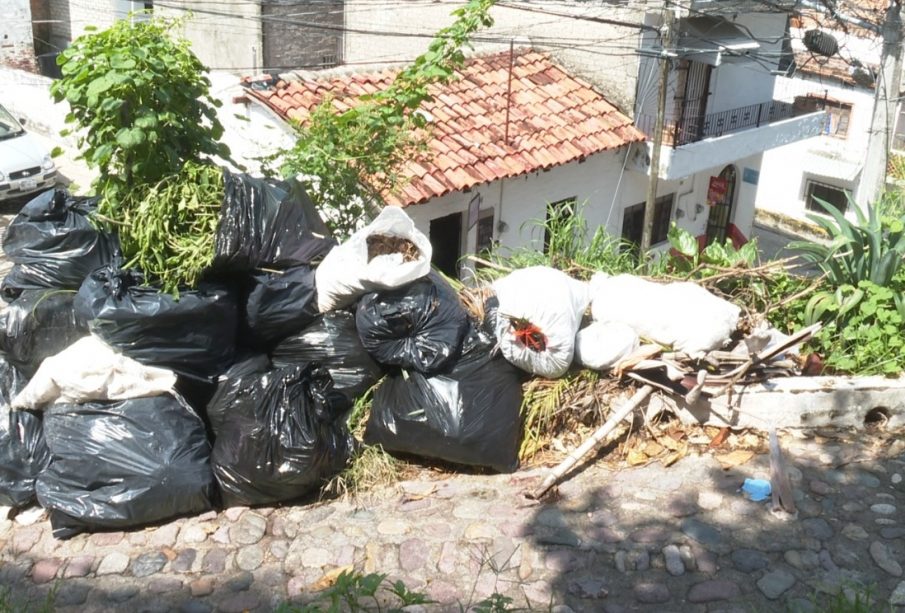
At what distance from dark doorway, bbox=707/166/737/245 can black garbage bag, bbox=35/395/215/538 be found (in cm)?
1086

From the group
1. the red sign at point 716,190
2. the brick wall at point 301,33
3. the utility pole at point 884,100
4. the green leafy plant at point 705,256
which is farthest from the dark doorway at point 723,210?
the green leafy plant at point 705,256

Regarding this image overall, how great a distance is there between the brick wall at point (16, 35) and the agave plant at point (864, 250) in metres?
14.5

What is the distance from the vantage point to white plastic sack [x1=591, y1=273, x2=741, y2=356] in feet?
15.1

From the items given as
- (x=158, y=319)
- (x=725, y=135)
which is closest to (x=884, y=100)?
(x=725, y=135)

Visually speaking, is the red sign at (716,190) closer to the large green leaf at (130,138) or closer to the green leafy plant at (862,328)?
the green leafy plant at (862,328)

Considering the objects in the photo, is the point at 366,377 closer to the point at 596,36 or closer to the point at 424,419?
the point at 424,419

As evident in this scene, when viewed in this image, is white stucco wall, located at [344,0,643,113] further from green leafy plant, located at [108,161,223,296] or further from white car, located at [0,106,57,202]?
green leafy plant, located at [108,161,223,296]

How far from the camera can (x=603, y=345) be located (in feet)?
15.1

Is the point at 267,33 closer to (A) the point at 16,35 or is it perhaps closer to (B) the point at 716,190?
(A) the point at 16,35

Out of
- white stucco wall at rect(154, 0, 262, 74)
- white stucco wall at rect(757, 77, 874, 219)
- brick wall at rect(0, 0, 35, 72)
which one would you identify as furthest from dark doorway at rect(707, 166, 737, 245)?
brick wall at rect(0, 0, 35, 72)

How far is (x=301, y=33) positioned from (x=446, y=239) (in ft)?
19.5

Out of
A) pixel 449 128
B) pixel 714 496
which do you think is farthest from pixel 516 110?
pixel 714 496

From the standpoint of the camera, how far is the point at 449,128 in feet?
28.9

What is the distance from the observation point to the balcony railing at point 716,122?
10.7 m
